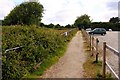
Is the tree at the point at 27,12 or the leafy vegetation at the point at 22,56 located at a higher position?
the tree at the point at 27,12

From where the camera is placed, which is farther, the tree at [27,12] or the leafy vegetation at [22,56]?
the tree at [27,12]

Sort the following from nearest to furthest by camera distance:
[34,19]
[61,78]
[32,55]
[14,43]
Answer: [14,43] → [61,78] → [32,55] → [34,19]

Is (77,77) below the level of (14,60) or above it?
below

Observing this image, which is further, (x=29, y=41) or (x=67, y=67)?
(x=67, y=67)

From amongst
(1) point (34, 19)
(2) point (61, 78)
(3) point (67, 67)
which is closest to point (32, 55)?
(2) point (61, 78)

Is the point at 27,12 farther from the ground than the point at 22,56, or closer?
farther from the ground

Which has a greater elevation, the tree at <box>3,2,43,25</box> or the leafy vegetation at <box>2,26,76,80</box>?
the tree at <box>3,2,43,25</box>

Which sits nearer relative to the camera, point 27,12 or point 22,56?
point 22,56

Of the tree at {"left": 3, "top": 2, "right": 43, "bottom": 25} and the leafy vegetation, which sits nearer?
the leafy vegetation

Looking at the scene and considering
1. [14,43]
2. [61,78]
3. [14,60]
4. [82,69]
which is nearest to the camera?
[14,60]

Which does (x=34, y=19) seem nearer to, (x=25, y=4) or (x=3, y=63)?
(x=25, y=4)

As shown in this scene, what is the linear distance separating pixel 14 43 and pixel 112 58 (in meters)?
7.00

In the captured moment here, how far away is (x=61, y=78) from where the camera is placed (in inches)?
364

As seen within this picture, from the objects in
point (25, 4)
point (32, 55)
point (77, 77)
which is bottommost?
point (77, 77)
